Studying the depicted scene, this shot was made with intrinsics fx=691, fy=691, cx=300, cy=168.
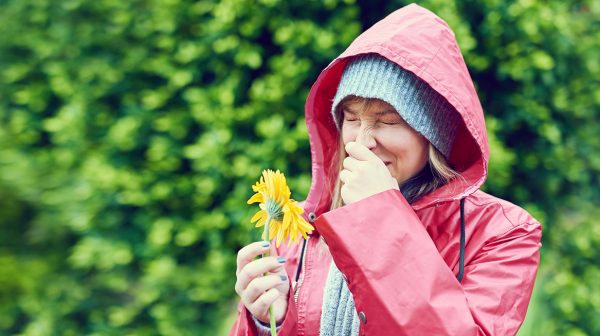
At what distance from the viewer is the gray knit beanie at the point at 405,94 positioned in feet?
5.31

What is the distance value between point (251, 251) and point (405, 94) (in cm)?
52

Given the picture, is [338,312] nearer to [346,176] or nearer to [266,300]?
[266,300]

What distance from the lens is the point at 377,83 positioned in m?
1.63

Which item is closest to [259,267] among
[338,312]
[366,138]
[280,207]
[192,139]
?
[280,207]

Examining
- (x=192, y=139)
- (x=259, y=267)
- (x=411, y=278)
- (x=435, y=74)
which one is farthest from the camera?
(x=192, y=139)

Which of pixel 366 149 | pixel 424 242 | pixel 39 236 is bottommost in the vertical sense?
pixel 424 242

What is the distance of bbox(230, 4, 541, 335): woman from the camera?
1429 millimetres

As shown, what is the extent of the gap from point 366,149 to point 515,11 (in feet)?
5.60

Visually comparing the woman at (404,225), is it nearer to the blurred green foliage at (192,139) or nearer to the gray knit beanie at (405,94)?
the gray knit beanie at (405,94)

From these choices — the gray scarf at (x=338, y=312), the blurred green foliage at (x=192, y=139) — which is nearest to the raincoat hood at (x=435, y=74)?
the gray scarf at (x=338, y=312)

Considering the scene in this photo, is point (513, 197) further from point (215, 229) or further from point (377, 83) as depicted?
point (377, 83)

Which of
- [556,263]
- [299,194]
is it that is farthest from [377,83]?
[556,263]

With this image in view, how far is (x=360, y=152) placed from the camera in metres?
1.57

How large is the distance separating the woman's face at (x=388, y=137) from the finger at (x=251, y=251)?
34cm
